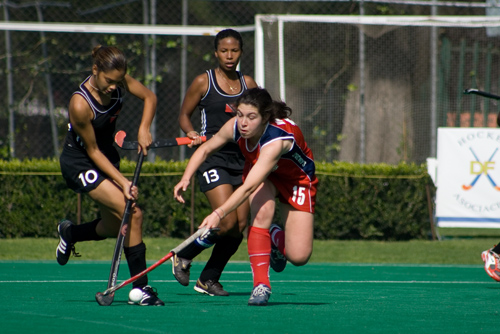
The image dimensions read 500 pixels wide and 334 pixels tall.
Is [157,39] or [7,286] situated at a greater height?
[157,39]

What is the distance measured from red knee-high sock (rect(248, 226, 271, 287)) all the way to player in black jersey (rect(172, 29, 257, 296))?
27.4 inches

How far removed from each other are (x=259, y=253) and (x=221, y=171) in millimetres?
1058

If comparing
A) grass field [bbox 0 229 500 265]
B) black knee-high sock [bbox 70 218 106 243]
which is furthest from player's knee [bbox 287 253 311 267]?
grass field [bbox 0 229 500 265]

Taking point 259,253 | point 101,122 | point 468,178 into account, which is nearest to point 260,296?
point 259,253

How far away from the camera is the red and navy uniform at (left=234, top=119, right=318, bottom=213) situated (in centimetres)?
560

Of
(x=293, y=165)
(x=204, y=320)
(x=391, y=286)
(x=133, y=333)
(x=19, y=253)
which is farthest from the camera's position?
(x=19, y=253)

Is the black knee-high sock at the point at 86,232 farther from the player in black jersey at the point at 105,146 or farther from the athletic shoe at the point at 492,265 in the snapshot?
the athletic shoe at the point at 492,265

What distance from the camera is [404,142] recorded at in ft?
44.4

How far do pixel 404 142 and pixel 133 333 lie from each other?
994cm

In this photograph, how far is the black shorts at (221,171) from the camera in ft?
21.0

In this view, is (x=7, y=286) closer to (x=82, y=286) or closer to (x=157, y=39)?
(x=82, y=286)

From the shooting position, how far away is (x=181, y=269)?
615cm

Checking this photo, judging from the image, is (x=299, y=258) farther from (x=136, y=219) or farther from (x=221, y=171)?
(x=136, y=219)

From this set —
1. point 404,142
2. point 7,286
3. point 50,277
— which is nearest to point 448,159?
point 404,142
